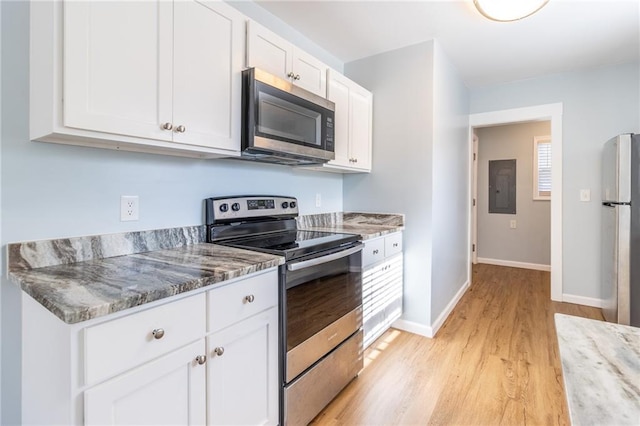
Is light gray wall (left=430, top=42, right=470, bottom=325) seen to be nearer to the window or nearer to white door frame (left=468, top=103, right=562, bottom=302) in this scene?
white door frame (left=468, top=103, right=562, bottom=302)

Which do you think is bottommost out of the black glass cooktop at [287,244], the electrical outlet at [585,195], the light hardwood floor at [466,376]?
the light hardwood floor at [466,376]

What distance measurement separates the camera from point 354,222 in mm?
2941

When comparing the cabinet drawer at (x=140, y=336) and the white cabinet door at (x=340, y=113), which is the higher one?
the white cabinet door at (x=340, y=113)

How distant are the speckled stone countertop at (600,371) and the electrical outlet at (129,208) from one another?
1613 mm

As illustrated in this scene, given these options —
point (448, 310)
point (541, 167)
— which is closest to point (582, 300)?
point (448, 310)

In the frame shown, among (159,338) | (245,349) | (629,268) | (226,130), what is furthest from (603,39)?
(159,338)

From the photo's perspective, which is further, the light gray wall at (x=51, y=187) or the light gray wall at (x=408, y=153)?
the light gray wall at (x=408, y=153)

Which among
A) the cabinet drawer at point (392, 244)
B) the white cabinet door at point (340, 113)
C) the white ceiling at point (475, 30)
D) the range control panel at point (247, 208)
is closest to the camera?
the range control panel at point (247, 208)

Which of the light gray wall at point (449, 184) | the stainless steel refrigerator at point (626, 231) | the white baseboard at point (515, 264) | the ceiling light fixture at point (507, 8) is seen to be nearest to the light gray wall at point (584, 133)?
the stainless steel refrigerator at point (626, 231)

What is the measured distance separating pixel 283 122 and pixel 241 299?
3.23ft

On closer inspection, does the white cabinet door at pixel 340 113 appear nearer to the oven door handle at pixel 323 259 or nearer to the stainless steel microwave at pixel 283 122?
the stainless steel microwave at pixel 283 122

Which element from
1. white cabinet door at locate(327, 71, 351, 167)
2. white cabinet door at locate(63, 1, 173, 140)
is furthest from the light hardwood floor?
white cabinet door at locate(63, 1, 173, 140)

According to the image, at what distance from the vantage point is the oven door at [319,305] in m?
1.46

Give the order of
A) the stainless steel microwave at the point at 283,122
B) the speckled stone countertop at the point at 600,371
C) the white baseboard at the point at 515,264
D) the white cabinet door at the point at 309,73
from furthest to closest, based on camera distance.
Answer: the white baseboard at the point at 515,264, the white cabinet door at the point at 309,73, the stainless steel microwave at the point at 283,122, the speckled stone countertop at the point at 600,371
